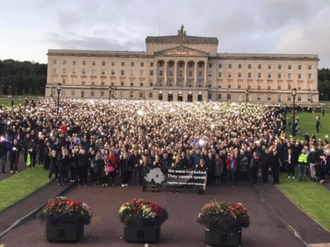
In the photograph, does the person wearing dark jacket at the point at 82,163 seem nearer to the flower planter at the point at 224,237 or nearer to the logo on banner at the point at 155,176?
the logo on banner at the point at 155,176

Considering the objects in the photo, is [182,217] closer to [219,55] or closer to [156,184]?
[156,184]

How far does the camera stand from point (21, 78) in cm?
14088

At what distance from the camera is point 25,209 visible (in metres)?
15.0

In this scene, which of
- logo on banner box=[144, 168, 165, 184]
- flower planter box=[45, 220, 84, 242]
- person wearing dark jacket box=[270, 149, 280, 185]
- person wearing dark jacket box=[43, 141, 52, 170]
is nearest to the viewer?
flower planter box=[45, 220, 84, 242]

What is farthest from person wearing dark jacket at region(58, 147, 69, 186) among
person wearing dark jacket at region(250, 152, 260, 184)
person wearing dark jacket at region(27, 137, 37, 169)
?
person wearing dark jacket at region(250, 152, 260, 184)

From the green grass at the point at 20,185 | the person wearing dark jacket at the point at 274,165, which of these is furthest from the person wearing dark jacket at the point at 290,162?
the green grass at the point at 20,185

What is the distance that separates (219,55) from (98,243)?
124 meters

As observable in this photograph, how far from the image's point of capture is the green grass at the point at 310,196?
14953 mm

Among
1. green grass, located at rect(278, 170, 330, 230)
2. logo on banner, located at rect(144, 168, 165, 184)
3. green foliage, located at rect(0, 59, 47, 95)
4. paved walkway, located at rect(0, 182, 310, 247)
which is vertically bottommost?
paved walkway, located at rect(0, 182, 310, 247)

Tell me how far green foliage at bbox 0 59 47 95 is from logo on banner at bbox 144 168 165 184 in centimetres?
12185

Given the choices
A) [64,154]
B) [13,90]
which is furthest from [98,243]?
[13,90]

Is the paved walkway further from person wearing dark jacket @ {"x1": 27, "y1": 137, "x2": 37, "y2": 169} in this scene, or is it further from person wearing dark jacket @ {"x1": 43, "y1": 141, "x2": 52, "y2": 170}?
person wearing dark jacket @ {"x1": 27, "y1": 137, "x2": 37, "y2": 169}

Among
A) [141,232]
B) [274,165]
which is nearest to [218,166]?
[274,165]

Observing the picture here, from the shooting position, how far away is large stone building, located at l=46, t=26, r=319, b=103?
5002 inches
